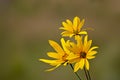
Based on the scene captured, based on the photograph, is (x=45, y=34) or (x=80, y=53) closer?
(x=80, y=53)

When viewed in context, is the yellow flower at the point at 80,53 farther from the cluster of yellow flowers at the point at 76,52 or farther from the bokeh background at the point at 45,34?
the bokeh background at the point at 45,34

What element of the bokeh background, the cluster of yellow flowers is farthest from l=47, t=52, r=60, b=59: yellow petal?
the bokeh background

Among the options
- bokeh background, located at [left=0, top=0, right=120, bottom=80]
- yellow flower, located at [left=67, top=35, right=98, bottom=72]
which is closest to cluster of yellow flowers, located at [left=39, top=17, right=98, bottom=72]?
yellow flower, located at [left=67, top=35, right=98, bottom=72]

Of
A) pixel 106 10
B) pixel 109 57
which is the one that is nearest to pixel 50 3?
pixel 106 10

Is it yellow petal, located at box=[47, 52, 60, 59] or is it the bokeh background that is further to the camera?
the bokeh background

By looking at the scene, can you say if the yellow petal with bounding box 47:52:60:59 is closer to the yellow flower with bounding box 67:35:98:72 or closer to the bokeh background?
the yellow flower with bounding box 67:35:98:72

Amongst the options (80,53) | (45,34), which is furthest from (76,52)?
(45,34)

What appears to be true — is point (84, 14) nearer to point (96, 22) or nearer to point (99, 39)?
point (96, 22)

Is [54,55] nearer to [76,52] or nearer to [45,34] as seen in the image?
[76,52]
